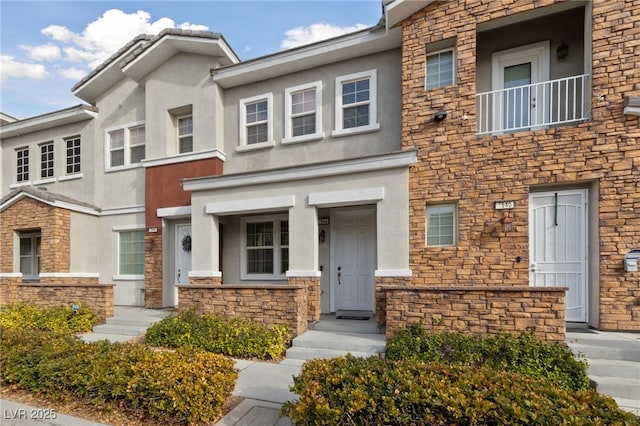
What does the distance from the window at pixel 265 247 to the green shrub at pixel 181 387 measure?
4.96 meters

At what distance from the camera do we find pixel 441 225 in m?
7.04

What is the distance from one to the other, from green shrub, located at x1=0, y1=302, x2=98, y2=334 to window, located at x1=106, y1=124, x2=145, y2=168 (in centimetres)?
502

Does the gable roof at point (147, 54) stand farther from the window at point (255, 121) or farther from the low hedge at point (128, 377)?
the low hedge at point (128, 377)

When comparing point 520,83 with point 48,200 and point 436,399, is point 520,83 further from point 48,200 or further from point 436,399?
point 48,200

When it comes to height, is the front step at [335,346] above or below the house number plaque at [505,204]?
below

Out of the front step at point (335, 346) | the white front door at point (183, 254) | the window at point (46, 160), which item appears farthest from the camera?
the window at point (46, 160)

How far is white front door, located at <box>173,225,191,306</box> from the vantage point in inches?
382

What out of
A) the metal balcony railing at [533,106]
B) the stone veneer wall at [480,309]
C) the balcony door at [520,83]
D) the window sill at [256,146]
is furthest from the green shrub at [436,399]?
the window sill at [256,146]

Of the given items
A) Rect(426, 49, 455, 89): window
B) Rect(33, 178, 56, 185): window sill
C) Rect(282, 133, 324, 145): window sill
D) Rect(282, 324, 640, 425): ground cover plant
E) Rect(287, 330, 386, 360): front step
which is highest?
Rect(426, 49, 455, 89): window

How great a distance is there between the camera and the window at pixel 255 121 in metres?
9.33

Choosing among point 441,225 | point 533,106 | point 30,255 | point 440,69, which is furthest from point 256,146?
point 30,255

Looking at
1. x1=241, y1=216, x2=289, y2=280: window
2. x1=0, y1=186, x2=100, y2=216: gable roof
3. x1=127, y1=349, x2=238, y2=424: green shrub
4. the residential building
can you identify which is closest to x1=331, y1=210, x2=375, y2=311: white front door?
the residential building

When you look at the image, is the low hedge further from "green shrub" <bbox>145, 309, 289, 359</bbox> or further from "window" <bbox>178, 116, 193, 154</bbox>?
"window" <bbox>178, 116, 193, 154</bbox>

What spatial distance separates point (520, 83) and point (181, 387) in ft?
28.9
